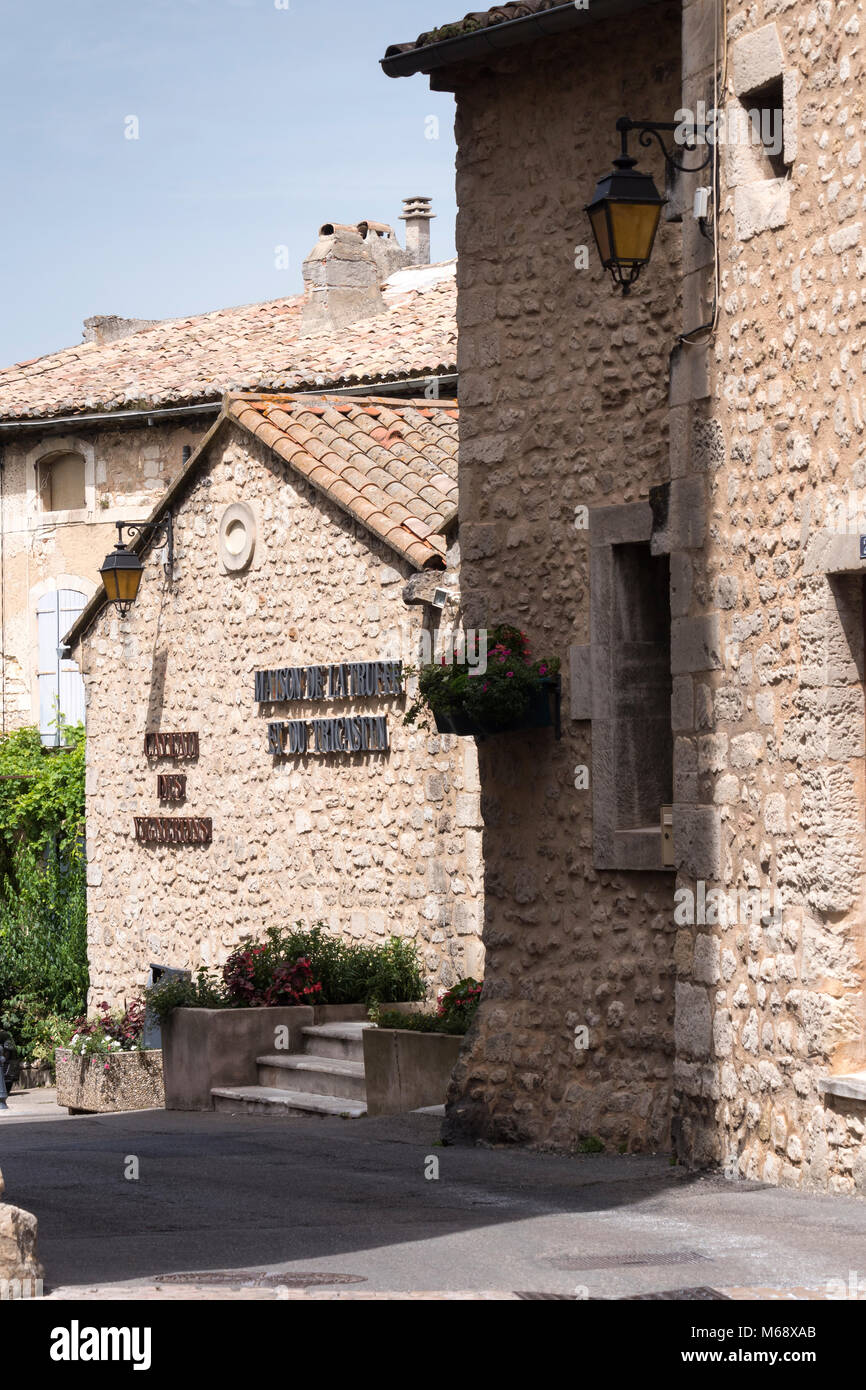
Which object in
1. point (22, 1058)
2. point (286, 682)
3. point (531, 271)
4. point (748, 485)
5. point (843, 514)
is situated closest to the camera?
point (843, 514)

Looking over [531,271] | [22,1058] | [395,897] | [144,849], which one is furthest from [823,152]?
[22,1058]

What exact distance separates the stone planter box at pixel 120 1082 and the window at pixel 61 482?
33.8ft

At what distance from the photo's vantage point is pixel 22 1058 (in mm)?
19312

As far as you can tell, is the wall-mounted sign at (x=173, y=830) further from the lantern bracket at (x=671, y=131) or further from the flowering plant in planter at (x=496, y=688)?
the lantern bracket at (x=671, y=131)

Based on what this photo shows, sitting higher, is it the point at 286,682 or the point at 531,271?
the point at 531,271

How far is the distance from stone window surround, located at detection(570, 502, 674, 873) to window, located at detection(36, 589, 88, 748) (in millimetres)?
15333

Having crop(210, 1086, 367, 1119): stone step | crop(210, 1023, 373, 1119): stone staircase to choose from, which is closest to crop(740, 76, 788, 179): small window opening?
crop(210, 1023, 373, 1119): stone staircase

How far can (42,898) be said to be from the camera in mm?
20016

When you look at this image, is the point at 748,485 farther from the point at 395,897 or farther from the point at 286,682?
the point at 286,682

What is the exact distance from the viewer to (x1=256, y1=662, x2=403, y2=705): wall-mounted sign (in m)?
13.4

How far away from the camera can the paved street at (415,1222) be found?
19.0 ft

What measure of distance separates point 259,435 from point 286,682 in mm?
1882

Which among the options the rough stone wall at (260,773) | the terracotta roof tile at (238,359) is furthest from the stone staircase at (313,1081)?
the terracotta roof tile at (238,359)

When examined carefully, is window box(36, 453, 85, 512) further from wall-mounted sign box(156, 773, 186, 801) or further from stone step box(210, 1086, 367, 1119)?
stone step box(210, 1086, 367, 1119)
